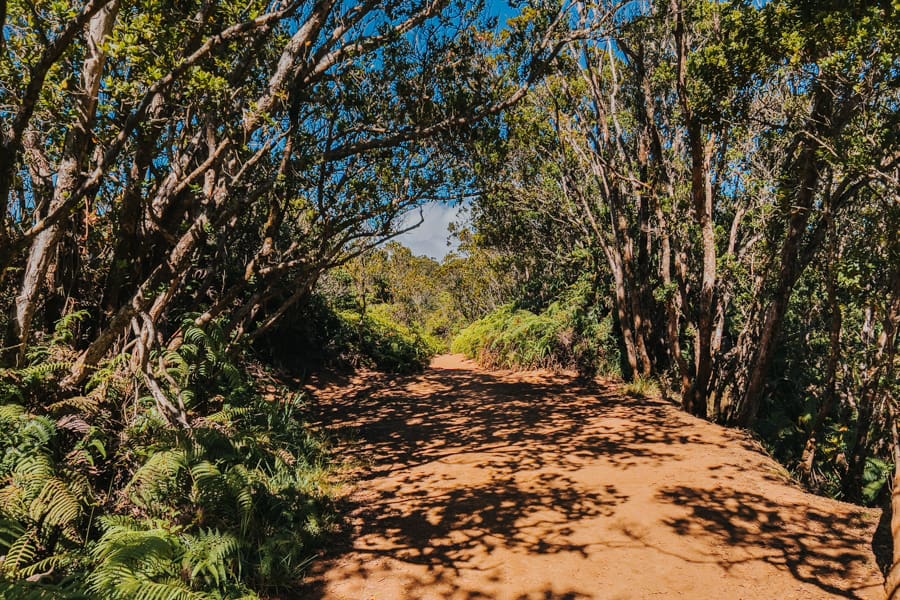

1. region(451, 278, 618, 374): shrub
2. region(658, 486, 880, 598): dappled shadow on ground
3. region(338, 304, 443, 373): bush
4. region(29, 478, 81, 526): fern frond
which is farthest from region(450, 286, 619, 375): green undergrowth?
region(29, 478, 81, 526): fern frond

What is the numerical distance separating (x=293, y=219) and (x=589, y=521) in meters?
7.04

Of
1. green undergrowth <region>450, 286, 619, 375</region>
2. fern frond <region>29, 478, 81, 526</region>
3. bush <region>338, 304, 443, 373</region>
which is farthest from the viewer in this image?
bush <region>338, 304, 443, 373</region>

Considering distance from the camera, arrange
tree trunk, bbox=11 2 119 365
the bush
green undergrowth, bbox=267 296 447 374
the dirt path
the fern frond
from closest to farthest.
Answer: the fern frond → the dirt path → tree trunk, bbox=11 2 119 365 → green undergrowth, bbox=267 296 447 374 → the bush

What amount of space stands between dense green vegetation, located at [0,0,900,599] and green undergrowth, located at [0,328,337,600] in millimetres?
25

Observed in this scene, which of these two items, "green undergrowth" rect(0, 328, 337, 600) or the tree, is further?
the tree

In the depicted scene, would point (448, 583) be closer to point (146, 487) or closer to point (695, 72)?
point (146, 487)

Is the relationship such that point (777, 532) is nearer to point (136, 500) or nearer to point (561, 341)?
point (136, 500)

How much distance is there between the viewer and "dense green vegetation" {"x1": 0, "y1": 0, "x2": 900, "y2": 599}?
12.4 ft

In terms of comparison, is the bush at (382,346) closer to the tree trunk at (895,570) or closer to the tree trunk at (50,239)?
the tree trunk at (50,239)

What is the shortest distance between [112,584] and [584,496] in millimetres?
3894

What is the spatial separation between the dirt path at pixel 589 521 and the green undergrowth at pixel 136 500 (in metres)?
0.54

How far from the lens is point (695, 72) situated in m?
5.98

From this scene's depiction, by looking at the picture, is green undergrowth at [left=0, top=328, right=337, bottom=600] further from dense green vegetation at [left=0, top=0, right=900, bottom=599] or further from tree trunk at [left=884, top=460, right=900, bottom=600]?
tree trunk at [left=884, top=460, right=900, bottom=600]

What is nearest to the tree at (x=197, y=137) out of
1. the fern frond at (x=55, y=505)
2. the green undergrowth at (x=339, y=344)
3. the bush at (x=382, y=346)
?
the fern frond at (x=55, y=505)
